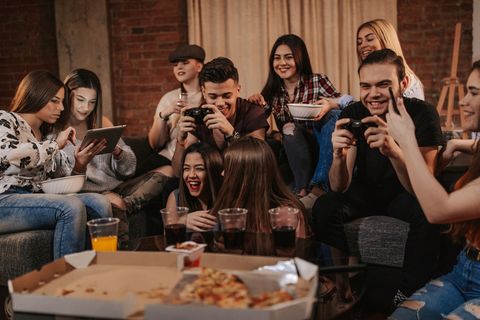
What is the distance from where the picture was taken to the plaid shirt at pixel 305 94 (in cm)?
361

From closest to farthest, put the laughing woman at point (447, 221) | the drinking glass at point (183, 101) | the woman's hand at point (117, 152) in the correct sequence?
the laughing woman at point (447, 221), the drinking glass at point (183, 101), the woman's hand at point (117, 152)

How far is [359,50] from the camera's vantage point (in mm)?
3705

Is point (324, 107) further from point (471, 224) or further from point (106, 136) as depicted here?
point (471, 224)

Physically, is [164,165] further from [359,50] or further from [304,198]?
[359,50]

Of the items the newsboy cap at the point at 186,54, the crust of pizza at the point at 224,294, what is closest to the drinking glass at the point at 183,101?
the newsboy cap at the point at 186,54

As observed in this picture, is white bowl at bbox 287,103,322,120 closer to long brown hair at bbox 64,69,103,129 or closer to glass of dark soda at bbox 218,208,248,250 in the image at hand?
long brown hair at bbox 64,69,103,129

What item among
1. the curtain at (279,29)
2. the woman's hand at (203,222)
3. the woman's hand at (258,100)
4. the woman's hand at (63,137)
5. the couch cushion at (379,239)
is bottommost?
the couch cushion at (379,239)

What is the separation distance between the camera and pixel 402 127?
69.9 inches

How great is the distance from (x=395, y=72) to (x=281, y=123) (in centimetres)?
104

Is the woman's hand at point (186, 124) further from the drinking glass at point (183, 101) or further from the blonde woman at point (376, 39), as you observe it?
the blonde woman at point (376, 39)

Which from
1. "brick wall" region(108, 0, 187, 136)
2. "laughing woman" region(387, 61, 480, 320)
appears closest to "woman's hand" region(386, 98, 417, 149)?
"laughing woman" region(387, 61, 480, 320)

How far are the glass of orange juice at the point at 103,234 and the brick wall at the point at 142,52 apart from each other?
3887 millimetres

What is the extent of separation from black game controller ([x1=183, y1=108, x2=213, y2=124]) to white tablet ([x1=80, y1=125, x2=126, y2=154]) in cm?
40

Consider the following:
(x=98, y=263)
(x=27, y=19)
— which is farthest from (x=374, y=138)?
(x=27, y=19)
